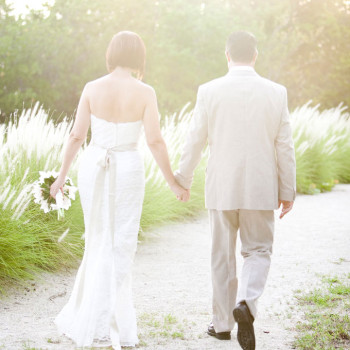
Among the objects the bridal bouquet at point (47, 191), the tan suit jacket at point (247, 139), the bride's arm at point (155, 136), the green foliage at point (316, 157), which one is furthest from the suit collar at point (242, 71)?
the green foliage at point (316, 157)

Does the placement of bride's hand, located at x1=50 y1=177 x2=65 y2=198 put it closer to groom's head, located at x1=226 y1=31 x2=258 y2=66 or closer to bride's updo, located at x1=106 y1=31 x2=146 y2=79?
bride's updo, located at x1=106 y1=31 x2=146 y2=79

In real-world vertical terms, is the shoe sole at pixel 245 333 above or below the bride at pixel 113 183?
below

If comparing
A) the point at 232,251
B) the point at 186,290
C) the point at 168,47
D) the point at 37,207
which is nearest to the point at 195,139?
the point at 232,251

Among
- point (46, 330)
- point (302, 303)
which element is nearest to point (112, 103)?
point (46, 330)

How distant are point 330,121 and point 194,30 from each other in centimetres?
436

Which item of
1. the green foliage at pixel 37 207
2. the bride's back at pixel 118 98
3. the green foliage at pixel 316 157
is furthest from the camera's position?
the green foliage at pixel 316 157

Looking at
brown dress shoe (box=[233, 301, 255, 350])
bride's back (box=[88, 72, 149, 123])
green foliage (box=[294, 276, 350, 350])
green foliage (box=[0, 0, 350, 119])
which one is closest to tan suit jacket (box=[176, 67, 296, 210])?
bride's back (box=[88, 72, 149, 123])

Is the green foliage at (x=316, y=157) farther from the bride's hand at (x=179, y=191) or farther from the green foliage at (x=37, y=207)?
the bride's hand at (x=179, y=191)

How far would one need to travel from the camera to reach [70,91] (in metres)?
13.5

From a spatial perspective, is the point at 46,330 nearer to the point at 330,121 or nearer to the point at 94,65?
the point at 94,65

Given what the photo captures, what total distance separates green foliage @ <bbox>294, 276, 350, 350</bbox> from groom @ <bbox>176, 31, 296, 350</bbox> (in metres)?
0.49

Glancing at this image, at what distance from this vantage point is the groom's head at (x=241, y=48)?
387 centimetres

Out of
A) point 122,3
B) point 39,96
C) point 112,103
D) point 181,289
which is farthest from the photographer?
point 122,3

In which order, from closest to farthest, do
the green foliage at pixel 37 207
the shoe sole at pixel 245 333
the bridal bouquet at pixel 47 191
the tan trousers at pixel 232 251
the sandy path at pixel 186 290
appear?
the shoe sole at pixel 245 333 < the tan trousers at pixel 232 251 < the sandy path at pixel 186 290 < the bridal bouquet at pixel 47 191 < the green foliage at pixel 37 207
